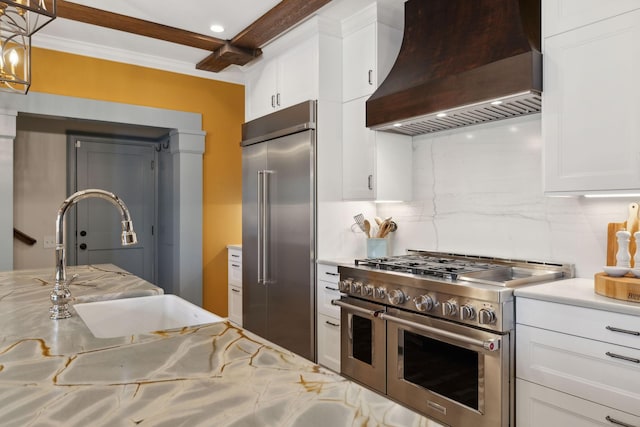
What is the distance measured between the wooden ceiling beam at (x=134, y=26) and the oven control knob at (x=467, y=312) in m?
2.99

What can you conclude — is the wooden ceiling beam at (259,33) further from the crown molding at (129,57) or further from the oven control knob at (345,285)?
the oven control knob at (345,285)

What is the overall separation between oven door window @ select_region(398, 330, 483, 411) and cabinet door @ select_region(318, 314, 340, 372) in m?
0.72

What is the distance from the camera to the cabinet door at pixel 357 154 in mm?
3154

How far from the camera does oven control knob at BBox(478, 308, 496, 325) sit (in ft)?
6.61

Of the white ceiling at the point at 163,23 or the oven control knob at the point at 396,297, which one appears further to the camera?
the white ceiling at the point at 163,23

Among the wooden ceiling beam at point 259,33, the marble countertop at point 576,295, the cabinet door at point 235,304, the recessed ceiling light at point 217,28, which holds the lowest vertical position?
the cabinet door at point 235,304

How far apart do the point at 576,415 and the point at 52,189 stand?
5021mm

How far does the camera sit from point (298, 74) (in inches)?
139

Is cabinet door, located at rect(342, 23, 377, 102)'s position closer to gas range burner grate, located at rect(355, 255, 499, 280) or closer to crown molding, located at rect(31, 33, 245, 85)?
gas range burner grate, located at rect(355, 255, 499, 280)

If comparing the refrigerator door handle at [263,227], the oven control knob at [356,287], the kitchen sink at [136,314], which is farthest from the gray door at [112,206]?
the kitchen sink at [136,314]

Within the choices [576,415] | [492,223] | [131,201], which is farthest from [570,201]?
[131,201]

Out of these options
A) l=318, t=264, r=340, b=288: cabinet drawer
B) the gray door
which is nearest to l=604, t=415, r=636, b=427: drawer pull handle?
l=318, t=264, r=340, b=288: cabinet drawer

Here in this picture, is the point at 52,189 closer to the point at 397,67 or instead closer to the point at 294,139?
the point at 294,139

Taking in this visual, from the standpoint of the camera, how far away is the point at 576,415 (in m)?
1.82
